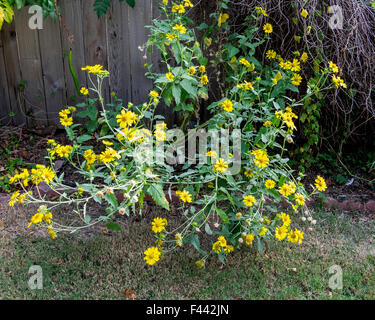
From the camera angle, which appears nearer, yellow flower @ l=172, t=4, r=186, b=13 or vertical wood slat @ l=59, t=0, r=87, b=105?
yellow flower @ l=172, t=4, r=186, b=13

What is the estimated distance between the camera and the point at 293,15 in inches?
110

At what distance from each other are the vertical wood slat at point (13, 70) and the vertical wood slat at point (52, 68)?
238mm

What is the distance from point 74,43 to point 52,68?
12.1 inches

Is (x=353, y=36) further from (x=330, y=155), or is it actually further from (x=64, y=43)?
(x=64, y=43)

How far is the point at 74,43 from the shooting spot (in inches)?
137

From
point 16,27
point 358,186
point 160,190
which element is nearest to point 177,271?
point 160,190

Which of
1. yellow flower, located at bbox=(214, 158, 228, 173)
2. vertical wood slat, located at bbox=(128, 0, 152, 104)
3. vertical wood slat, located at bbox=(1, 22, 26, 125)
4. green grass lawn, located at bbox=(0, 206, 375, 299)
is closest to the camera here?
yellow flower, located at bbox=(214, 158, 228, 173)


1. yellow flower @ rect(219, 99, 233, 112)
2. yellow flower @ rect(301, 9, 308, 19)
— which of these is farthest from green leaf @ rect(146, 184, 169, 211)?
yellow flower @ rect(301, 9, 308, 19)

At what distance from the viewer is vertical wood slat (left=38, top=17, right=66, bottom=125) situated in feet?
11.4

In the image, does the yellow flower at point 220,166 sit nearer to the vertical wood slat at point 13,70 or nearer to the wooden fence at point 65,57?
the wooden fence at point 65,57

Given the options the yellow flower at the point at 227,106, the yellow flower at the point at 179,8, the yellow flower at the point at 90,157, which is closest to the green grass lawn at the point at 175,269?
the yellow flower at the point at 90,157

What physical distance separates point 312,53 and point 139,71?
1.44 metres

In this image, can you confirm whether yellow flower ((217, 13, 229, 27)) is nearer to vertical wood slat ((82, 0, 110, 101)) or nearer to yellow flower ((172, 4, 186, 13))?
yellow flower ((172, 4, 186, 13))

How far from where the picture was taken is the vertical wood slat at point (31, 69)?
3.48m
